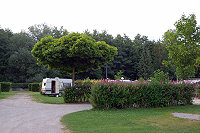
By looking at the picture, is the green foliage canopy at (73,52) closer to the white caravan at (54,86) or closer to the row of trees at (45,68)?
the white caravan at (54,86)

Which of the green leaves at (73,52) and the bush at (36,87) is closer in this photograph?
the green leaves at (73,52)

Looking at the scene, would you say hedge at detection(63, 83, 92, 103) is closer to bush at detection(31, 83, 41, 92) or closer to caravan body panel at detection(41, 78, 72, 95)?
caravan body panel at detection(41, 78, 72, 95)

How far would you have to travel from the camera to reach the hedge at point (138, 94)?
13.4 meters

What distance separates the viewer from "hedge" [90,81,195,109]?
1343cm

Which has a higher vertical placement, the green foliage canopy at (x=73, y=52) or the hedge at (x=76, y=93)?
Result: the green foliage canopy at (x=73, y=52)

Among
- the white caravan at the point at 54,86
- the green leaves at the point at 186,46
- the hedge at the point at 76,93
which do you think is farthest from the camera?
the white caravan at the point at 54,86

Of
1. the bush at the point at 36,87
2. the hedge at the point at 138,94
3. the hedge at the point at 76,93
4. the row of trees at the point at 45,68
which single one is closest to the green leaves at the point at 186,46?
the hedge at the point at 138,94

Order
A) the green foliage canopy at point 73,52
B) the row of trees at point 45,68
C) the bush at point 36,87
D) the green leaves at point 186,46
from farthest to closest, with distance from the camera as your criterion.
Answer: the row of trees at point 45,68
the bush at point 36,87
the green foliage canopy at point 73,52
the green leaves at point 186,46

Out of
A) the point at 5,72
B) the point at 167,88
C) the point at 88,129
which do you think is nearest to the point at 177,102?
the point at 167,88

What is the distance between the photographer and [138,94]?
558 inches

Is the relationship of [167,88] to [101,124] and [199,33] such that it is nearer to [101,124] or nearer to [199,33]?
[199,33]

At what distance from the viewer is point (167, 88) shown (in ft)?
49.6

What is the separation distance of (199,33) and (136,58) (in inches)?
2127

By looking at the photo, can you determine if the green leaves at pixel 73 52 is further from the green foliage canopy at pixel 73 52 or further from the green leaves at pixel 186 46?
the green leaves at pixel 186 46
